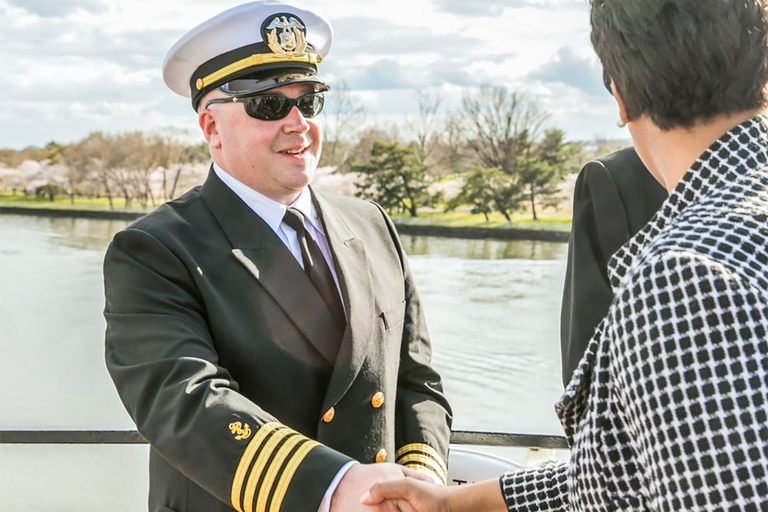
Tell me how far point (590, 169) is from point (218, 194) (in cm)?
80

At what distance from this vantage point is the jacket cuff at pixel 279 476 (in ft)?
5.28

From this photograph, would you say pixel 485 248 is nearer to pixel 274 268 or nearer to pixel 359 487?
pixel 274 268

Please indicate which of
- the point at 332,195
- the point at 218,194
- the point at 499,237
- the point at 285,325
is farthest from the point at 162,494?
the point at 499,237

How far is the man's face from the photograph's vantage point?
6.52 ft

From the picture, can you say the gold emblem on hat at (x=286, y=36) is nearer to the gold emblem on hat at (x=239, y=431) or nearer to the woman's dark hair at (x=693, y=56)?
the gold emblem on hat at (x=239, y=431)

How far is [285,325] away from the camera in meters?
1.86

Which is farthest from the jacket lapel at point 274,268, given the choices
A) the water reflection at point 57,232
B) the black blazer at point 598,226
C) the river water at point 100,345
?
the water reflection at point 57,232

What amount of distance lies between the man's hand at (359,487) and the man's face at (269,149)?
0.64m

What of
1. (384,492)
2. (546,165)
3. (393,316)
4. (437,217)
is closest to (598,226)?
(393,316)

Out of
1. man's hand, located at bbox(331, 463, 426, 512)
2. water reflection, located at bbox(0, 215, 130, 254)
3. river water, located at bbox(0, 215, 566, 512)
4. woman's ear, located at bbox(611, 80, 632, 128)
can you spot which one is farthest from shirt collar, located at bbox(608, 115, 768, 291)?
water reflection, located at bbox(0, 215, 130, 254)

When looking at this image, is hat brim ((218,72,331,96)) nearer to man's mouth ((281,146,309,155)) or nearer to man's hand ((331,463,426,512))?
man's mouth ((281,146,309,155))

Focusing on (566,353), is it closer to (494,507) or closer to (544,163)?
(494,507)

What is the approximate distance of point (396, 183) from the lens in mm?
11562

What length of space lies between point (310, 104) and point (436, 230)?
952cm
